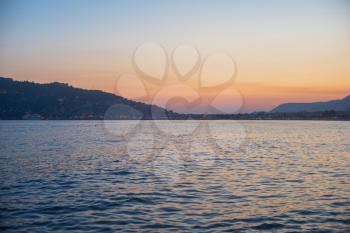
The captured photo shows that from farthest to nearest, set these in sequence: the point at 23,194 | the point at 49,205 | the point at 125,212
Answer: the point at 23,194, the point at 49,205, the point at 125,212

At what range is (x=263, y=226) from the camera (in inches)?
696

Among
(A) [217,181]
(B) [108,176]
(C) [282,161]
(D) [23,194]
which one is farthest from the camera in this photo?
(C) [282,161]

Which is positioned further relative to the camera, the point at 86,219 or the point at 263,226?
the point at 86,219

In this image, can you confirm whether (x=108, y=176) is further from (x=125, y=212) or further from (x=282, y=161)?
(x=282, y=161)

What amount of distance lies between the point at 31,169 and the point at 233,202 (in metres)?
22.0

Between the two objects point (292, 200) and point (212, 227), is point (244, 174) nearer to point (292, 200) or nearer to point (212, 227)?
point (292, 200)

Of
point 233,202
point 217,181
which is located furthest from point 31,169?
point 233,202

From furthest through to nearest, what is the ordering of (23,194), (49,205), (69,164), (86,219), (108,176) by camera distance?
(69,164) < (108,176) < (23,194) < (49,205) < (86,219)

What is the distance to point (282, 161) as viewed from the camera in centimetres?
4409

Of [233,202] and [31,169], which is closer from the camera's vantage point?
[233,202]

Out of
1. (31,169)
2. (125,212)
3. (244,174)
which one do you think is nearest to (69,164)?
(31,169)

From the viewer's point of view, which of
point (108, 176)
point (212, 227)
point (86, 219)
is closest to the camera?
point (212, 227)

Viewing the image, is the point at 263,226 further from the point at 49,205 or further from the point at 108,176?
the point at 108,176

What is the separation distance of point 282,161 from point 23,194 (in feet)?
97.0
